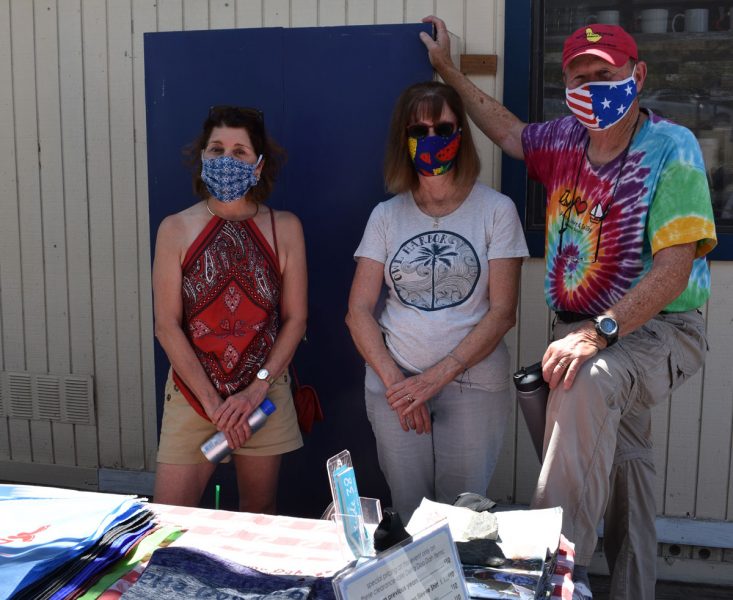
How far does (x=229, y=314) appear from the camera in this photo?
2.98 metres

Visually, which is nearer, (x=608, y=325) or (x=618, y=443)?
(x=608, y=325)

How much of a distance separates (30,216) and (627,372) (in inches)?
124

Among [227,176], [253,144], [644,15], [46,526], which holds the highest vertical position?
[644,15]

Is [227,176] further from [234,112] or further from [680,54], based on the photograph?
[680,54]

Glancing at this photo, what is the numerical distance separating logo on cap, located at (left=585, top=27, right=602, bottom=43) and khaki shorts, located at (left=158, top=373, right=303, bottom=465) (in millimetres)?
1542

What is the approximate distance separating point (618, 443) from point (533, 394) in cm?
51

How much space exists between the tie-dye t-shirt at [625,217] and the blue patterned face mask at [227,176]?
106 centimetres

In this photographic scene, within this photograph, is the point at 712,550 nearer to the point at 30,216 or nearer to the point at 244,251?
the point at 244,251

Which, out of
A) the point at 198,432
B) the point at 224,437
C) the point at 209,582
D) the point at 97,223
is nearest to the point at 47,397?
the point at 97,223

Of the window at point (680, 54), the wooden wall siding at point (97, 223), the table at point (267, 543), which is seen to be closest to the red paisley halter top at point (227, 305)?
the table at point (267, 543)

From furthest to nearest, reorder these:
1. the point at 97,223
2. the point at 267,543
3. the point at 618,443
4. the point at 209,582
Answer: the point at 97,223 < the point at 618,443 < the point at 267,543 < the point at 209,582

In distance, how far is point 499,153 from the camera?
12.2 ft

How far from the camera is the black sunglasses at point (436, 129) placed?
2900 mm

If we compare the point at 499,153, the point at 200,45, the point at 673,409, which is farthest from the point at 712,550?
the point at 200,45
